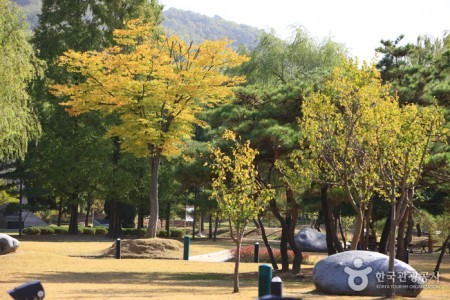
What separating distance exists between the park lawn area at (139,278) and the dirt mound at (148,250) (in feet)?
4.54

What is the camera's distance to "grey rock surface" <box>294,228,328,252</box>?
135ft

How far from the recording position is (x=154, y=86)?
104 ft

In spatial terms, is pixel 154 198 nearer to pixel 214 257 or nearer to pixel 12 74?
pixel 214 257

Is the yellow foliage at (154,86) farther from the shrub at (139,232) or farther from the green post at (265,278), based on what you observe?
the shrub at (139,232)

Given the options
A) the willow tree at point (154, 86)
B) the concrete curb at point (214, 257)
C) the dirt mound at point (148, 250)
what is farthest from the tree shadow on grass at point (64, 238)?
the willow tree at point (154, 86)

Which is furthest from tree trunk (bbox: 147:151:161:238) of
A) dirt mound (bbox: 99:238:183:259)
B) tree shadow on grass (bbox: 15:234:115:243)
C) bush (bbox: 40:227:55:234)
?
bush (bbox: 40:227:55:234)

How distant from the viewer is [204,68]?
109 feet

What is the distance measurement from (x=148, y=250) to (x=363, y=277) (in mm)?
16801

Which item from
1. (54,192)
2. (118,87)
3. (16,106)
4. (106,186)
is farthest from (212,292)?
(54,192)

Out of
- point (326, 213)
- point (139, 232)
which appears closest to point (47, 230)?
point (139, 232)

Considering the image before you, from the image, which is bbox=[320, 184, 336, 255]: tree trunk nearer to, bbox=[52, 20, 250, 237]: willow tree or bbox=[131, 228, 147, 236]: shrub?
bbox=[52, 20, 250, 237]: willow tree

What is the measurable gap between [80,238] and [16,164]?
23.2ft

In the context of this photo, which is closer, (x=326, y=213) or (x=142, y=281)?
(x=142, y=281)

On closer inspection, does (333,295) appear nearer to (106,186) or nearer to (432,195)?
(432,195)
